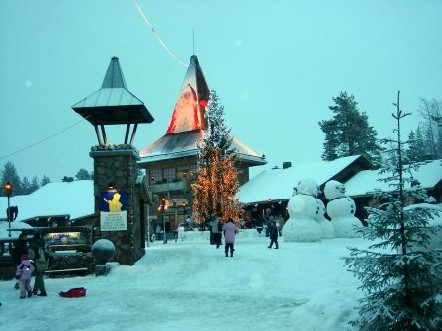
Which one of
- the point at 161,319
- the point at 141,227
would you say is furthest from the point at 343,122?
the point at 161,319

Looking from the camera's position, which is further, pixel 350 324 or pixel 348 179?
pixel 348 179

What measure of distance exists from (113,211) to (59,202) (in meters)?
27.9

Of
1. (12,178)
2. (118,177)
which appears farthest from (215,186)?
(12,178)

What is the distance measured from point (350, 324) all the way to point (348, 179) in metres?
34.8

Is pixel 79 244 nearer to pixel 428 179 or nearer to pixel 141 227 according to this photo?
pixel 141 227

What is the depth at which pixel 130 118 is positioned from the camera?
20.0m

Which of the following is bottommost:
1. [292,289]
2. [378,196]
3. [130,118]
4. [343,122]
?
[292,289]

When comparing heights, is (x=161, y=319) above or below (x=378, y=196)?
below

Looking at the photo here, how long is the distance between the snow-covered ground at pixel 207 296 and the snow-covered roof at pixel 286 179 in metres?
18.5

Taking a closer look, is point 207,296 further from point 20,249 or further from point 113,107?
point 113,107

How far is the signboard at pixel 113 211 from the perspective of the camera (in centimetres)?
1877

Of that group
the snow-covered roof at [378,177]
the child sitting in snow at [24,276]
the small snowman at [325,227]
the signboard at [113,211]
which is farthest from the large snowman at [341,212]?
the child sitting in snow at [24,276]

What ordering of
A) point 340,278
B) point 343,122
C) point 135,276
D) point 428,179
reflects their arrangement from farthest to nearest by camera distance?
point 343,122
point 428,179
point 135,276
point 340,278

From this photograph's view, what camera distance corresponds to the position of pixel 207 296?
1204cm
